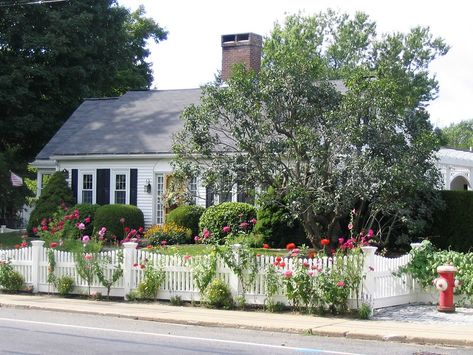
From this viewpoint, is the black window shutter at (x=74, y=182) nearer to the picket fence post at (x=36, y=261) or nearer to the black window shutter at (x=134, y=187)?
the black window shutter at (x=134, y=187)

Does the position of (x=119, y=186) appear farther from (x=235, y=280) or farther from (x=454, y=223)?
(x=235, y=280)

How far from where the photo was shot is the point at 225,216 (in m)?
23.8

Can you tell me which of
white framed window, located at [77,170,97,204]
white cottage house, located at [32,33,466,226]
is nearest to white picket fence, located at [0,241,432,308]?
white cottage house, located at [32,33,466,226]

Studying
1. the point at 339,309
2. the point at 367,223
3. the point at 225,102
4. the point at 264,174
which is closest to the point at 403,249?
the point at 367,223

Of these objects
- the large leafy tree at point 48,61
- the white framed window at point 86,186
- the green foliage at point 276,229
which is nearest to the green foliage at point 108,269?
the green foliage at point 276,229

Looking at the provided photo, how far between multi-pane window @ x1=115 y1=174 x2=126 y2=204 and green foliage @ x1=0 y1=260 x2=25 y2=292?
37.5 ft

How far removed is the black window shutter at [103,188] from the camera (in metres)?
28.3

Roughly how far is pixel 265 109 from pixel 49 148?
13.8m

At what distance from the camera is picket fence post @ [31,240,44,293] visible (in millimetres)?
16531

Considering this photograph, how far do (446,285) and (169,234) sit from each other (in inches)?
486

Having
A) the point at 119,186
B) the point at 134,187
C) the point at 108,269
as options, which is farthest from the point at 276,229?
the point at 119,186

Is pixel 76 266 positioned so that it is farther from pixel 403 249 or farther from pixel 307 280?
pixel 403 249

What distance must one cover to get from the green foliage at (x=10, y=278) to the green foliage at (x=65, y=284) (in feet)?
3.79

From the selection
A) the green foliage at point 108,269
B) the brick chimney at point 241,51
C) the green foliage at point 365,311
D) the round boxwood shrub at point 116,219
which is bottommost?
the green foliage at point 365,311
